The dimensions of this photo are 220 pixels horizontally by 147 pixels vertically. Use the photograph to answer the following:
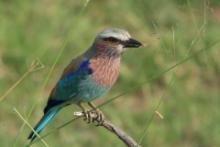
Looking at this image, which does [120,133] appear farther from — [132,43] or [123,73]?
[123,73]

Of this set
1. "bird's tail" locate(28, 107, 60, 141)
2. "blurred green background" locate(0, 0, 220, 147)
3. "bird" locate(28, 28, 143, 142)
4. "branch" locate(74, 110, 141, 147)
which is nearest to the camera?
"branch" locate(74, 110, 141, 147)

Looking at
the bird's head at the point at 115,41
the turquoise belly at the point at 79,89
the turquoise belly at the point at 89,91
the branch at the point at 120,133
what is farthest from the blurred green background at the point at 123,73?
the branch at the point at 120,133

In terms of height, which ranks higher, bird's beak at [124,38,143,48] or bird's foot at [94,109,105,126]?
bird's beak at [124,38,143,48]

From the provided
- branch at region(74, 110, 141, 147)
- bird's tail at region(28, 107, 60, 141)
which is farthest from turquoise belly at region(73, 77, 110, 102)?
branch at region(74, 110, 141, 147)

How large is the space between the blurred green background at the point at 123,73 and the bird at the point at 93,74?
1073 mm

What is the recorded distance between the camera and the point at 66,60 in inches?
244

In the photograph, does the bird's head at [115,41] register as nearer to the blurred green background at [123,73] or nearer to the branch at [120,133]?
the branch at [120,133]

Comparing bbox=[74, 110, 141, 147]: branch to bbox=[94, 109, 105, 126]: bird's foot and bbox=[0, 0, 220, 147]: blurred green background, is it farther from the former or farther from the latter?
bbox=[0, 0, 220, 147]: blurred green background

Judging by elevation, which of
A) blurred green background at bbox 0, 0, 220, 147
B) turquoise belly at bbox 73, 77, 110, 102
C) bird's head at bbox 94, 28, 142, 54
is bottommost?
blurred green background at bbox 0, 0, 220, 147

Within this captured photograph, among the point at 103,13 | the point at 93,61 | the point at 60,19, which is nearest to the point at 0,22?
the point at 60,19

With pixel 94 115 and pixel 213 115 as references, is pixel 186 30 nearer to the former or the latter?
pixel 213 115

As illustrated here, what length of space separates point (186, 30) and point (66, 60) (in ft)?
3.29

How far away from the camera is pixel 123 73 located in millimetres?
6199

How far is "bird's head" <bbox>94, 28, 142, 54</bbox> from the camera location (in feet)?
11.9
